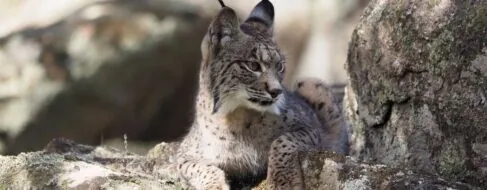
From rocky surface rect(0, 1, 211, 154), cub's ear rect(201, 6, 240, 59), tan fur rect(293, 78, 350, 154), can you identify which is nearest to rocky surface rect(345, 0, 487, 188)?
tan fur rect(293, 78, 350, 154)

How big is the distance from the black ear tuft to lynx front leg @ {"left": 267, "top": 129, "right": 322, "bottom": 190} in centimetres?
85

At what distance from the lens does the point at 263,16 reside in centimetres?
692

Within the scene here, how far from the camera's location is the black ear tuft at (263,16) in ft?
22.4

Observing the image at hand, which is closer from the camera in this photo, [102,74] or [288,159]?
[288,159]

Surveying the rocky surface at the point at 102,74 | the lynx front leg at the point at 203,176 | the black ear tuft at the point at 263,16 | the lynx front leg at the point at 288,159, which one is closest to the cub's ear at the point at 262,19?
the black ear tuft at the point at 263,16

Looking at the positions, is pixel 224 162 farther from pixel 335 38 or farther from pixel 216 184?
pixel 335 38

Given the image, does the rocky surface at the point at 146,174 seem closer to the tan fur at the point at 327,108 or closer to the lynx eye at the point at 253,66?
the lynx eye at the point at 253,66

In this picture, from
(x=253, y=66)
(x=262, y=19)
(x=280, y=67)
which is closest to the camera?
(x=253, y=66)

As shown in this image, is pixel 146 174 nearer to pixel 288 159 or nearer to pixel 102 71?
pixel 288 159

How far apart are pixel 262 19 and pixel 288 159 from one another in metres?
1.41

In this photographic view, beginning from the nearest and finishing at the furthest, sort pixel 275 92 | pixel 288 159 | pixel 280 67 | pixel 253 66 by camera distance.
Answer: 1. pixel 288 159
2. pixel 275 92
3. pixel 253 66
4. pixel 280 67

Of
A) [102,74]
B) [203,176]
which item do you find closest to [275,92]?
[203,176]

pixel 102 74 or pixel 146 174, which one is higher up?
pixel 102 74

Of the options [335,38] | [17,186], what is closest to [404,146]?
[17,186]
